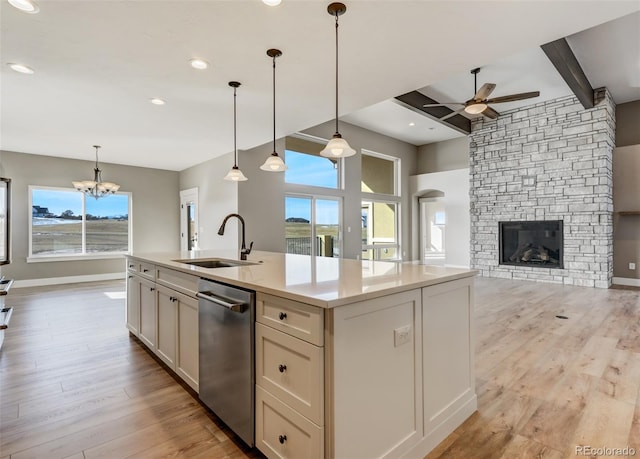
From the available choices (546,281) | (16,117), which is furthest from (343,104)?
(546,281)

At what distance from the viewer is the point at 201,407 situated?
83.9 inches

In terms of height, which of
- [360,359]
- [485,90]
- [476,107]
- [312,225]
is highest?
[485,90]

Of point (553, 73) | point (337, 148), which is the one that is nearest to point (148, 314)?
point (337, 148)

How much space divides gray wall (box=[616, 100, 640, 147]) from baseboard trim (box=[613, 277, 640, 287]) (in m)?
2.62

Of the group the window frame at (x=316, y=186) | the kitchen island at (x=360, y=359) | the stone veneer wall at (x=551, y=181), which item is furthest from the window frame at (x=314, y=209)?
the kitchen island at (x=360, y=359)

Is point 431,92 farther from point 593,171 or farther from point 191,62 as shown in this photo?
point 191,62

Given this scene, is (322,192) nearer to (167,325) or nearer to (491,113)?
(491,113)

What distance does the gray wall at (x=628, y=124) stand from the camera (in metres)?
6.25

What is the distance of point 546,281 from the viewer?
21.4ft

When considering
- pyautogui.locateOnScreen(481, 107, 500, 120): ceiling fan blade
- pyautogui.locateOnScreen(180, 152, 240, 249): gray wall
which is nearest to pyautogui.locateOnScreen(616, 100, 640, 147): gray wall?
pyautogui.locateOnScreen(481, 107, 500, 120): ceiling fan blade

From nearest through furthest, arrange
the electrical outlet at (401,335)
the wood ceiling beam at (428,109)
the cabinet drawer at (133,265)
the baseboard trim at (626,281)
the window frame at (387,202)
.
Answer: the electrical outlet at (401,335), the cabinet drawer at (133,265), the wood ceiling beam at (428,109), the baseboard trim at (626,281), the window frame at (387,202)

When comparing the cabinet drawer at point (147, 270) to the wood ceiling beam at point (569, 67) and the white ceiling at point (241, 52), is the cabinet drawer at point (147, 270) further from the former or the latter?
the wood ceiling beam at point (569, 67)

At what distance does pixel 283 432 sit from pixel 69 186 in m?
7.68

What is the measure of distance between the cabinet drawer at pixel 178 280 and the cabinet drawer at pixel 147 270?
0.10m
